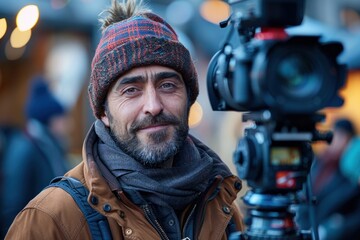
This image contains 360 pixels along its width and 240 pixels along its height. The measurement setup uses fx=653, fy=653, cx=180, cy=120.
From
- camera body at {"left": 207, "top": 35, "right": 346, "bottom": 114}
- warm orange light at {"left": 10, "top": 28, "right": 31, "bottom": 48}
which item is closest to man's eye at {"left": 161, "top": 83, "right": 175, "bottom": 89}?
camera body at {"left": 207, "top": 35, "right": 346, "bottom": 114}

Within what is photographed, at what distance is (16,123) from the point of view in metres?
9.52

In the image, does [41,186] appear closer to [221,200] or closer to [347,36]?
[221,200]

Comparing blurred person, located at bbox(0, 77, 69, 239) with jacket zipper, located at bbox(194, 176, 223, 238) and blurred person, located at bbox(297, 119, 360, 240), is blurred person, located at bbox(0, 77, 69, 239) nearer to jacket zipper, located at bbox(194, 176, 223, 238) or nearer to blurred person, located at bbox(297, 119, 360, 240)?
blurred person, located at bbox(297, 119, 360, 240)

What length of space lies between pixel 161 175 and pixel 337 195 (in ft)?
12.3

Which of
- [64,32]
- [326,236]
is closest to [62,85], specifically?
[64,32]

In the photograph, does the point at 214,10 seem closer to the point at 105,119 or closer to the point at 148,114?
the point at 105,119

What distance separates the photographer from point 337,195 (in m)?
5.91

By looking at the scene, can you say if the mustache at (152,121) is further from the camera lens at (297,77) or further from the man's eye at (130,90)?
the camera lens at (297,77)

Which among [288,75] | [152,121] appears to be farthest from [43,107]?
[288,75]

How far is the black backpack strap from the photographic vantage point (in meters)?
2.27

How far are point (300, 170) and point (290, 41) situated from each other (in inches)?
16.2

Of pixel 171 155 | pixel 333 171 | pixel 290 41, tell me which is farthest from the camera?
pixel 333 171

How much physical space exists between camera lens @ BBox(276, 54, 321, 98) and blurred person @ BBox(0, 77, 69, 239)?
10.4ft

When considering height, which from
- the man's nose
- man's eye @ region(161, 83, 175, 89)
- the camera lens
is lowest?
the man's nose
